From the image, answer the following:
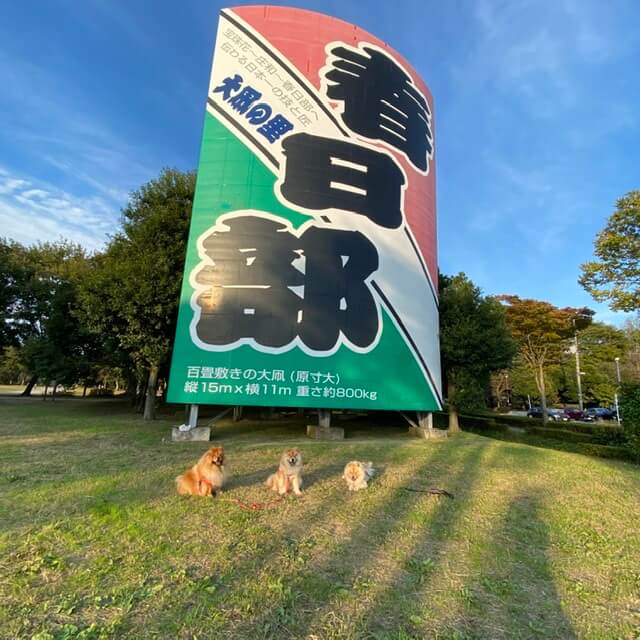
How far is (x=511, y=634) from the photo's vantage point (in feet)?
8.16

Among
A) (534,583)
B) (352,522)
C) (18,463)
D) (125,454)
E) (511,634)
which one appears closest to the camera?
(511,634)

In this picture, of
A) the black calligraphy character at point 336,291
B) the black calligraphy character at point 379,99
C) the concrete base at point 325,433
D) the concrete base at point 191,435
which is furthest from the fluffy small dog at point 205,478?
the black calligraphy character at point 379,99

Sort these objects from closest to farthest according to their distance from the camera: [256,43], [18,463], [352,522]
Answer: [352,522], [18,463], [256,43]

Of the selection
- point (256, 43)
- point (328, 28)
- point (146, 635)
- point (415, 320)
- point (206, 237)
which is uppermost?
point (328, 28)

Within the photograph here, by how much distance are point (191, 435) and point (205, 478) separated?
5.50 metres

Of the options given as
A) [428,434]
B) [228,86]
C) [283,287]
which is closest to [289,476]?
[283,287]

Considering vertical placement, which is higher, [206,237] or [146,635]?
[206,237]

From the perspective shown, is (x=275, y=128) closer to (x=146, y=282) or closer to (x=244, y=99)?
(x=244, y=99)

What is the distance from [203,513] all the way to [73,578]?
1.61 metres

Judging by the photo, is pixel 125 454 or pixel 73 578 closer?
pixel 73 578

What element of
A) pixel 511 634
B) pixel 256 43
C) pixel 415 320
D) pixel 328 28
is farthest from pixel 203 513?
pixel 328 28

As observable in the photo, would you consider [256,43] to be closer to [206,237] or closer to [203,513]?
[206,237]

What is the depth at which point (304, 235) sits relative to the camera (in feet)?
38.3

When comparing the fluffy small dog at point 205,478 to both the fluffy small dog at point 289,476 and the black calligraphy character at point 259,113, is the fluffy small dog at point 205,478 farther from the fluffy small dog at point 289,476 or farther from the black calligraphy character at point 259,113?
the black calligraphy character at point 259,113
